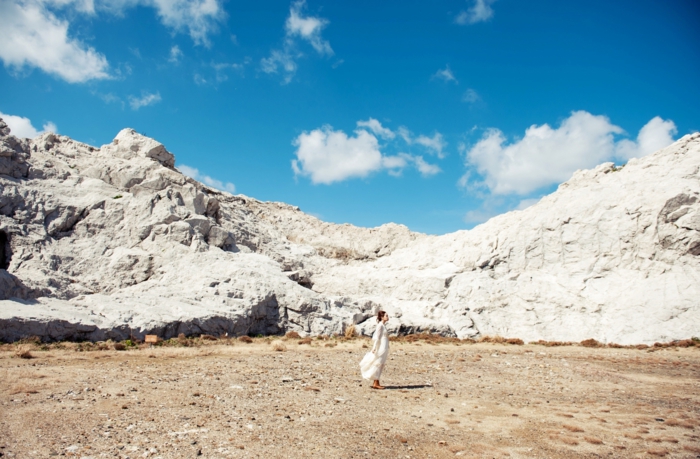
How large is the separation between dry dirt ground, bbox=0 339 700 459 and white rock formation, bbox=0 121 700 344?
14.1 feet

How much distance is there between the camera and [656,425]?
27.8 feet

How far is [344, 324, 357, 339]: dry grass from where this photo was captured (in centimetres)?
2125

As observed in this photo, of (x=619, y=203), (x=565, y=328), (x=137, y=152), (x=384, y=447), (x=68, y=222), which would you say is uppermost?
Result: (x=137, y=152)

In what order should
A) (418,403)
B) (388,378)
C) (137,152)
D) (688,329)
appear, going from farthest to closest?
(137,152) < (688,329) < (388,378) < (418,403)

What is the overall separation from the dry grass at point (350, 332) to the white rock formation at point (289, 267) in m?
0.53

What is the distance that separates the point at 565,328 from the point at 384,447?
19.9m

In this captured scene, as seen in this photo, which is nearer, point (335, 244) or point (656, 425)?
point (656, 425)

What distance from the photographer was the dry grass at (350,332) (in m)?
21.3

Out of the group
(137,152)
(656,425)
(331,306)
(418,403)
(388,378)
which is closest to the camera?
(656,425)

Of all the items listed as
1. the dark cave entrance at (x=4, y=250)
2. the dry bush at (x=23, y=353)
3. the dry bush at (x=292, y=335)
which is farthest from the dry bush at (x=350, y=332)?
the dark cave entrance at (x=4, y=250)

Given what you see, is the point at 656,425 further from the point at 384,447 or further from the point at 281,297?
the point at 281,297

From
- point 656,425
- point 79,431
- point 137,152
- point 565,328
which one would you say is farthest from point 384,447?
point 137,152

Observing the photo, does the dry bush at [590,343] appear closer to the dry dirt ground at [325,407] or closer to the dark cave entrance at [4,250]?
the dry dirt ground at [325,407]

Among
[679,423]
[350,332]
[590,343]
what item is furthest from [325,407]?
[590,343]
